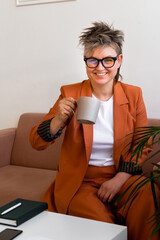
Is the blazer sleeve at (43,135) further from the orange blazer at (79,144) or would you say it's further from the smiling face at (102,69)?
the smiling face at (102,69)

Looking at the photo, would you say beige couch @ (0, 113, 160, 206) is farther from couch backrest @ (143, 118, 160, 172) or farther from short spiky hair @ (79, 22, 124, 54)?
short spiky hair @ (79, 22, 124, 54)

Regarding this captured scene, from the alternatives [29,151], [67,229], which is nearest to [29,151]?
[29,151]

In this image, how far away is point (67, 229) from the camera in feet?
3.92

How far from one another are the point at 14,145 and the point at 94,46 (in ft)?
4.21

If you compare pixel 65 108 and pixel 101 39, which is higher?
pixel 101 39

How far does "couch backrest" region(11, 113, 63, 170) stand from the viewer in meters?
2.42

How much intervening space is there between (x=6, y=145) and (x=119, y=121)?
46.2 inches

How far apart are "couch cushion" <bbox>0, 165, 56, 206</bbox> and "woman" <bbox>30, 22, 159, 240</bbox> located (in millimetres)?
250

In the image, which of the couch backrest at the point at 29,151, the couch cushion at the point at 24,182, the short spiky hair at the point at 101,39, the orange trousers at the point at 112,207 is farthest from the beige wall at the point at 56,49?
the orange trousers at the point at 112,207

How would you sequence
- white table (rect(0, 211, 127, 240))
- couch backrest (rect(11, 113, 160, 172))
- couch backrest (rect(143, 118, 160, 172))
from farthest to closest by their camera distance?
couch backrest (rect(11, 113, 160, 172)), couch backrest (rect(143, 118, 160, 172)), white table (rect(0, 211, 127, 240))

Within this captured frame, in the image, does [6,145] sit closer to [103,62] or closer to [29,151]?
[29,151]

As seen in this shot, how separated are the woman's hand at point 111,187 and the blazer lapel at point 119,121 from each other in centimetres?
8

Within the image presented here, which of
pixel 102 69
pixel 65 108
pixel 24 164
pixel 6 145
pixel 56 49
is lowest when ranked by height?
pixel 24 164

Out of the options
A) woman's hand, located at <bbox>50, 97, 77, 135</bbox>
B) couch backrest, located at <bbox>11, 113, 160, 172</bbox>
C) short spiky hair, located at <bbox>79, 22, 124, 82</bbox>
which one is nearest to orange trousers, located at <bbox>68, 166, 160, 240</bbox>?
woman's hand, located at <bbox>50, 97, 77, 135</bbox>
